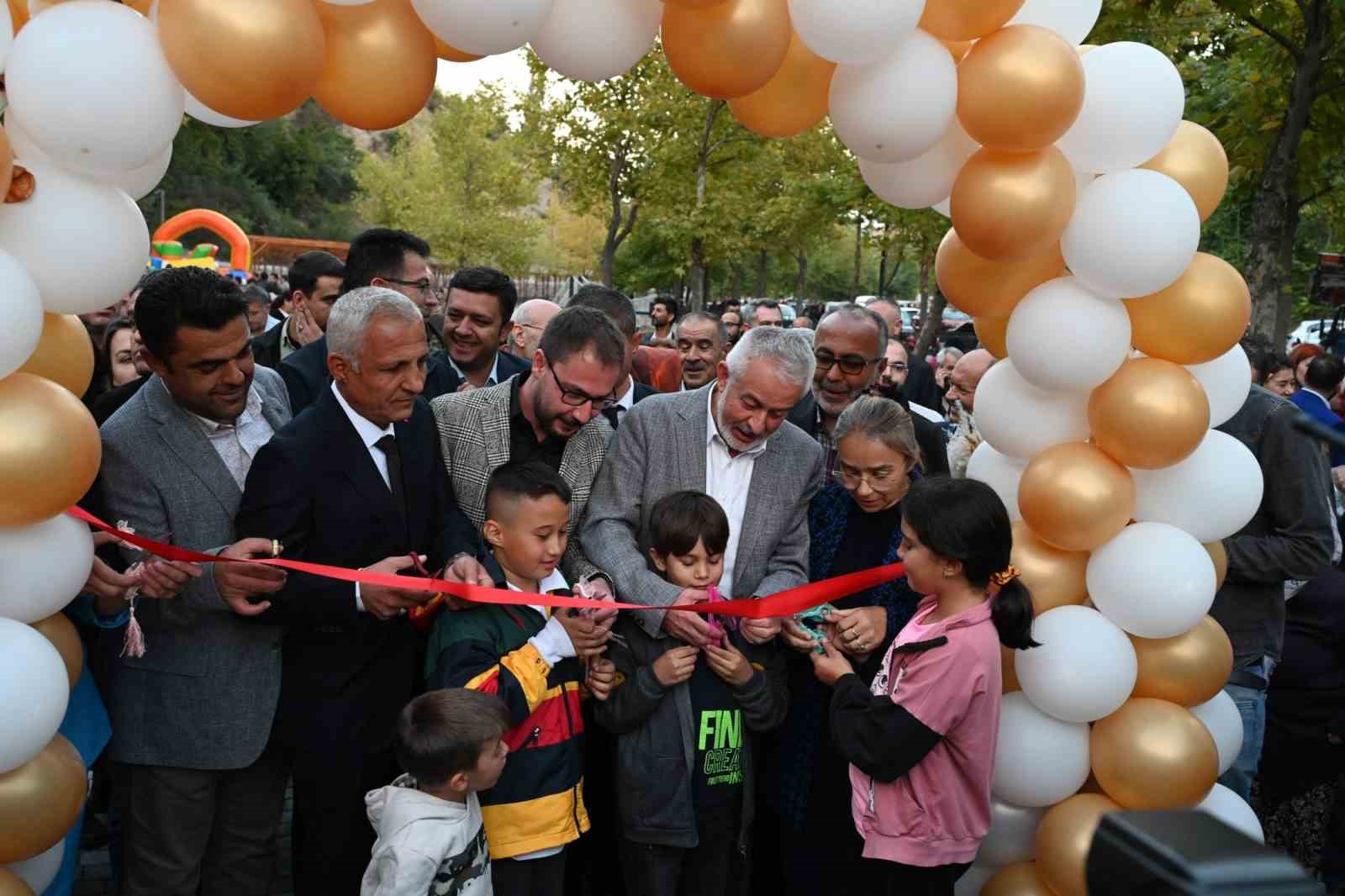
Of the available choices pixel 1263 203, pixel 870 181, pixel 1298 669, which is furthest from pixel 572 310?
pixel 1263 203

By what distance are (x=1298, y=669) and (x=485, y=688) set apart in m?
3.58

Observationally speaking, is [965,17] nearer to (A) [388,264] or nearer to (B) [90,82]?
(B) [90,82]

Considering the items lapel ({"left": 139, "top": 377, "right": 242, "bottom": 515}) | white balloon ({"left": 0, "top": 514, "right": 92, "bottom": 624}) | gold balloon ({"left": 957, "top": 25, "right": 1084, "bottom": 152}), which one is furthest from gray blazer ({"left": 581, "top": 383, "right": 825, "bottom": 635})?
white balloon ({"left": 0, "top": 514, "right": 92, "bottom": 624})

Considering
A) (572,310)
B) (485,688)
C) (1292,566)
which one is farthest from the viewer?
(1292,566)

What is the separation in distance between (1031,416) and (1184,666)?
0.97 metres

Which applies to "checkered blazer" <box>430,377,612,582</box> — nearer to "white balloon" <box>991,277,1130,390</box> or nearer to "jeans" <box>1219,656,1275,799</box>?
"white balloon" <box>991,277,1130,390</box>

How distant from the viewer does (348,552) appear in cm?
351

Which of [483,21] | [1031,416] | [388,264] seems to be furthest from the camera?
[388,264]

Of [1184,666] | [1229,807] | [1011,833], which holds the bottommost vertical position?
[1011,833]

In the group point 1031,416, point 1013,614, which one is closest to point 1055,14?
point 1031,416

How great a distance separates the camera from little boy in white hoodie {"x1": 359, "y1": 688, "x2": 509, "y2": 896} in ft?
10.00

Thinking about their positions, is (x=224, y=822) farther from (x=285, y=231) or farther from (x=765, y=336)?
(x=285, y=231)

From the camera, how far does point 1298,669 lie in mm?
4832

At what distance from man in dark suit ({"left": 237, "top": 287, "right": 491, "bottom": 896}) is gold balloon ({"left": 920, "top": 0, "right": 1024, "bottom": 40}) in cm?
183
